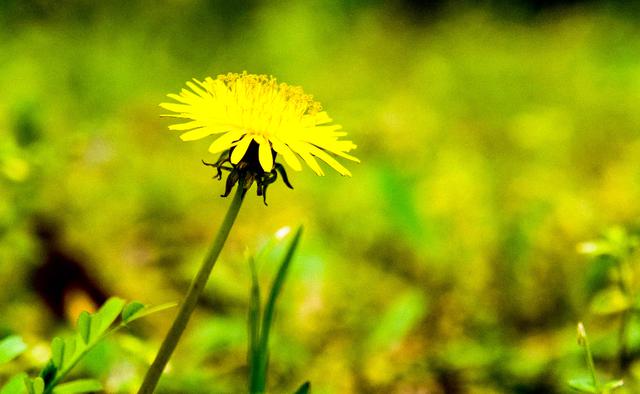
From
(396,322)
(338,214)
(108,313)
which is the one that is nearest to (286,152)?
(108,313)

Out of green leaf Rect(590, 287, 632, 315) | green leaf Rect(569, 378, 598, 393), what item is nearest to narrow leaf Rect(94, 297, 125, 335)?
green leaf Rect(569, 378, 598, 393)

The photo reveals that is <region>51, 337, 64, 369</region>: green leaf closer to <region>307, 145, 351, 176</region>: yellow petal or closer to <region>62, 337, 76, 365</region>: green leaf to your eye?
<region>62, 337, 76, 365</region>: green leaf

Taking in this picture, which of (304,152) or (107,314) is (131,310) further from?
(304,152)

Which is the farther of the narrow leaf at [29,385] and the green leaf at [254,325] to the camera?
the green leaf at [254,325]

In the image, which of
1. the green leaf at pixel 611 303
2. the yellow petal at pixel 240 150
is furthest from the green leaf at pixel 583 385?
the yellow petal at pixel 240 150

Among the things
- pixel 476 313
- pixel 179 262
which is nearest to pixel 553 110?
pixel 476 313

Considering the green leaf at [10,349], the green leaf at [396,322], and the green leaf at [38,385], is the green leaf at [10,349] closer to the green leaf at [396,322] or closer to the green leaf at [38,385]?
the green leaf at [38,385]

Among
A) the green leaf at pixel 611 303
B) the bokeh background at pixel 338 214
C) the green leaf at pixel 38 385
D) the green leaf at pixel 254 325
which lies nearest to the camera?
the green leaf at pixel 38 385
